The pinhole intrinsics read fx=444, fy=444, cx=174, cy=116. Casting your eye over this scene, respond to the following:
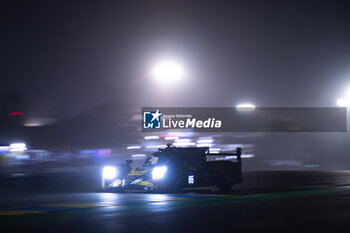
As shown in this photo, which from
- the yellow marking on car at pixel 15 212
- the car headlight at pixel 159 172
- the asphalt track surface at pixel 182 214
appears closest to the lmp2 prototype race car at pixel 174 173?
the car headlight at pixel 159 172

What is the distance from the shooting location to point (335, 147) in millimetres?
49375

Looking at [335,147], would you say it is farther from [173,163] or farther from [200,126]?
[173,163]

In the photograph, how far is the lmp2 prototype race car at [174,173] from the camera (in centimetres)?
1642

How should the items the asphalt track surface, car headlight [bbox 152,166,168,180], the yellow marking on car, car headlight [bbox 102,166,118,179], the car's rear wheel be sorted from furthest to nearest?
car headlight [bbox 102,166,118,179] → the car's rear wheel → car headlight [bbox 152,166,168,180] → the yellow marking on car → the asphalt track surface

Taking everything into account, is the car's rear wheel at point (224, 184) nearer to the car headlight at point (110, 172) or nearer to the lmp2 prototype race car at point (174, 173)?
the lmp2 prototype race car at point (174, 173)

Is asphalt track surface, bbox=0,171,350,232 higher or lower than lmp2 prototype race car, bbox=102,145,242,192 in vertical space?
lower

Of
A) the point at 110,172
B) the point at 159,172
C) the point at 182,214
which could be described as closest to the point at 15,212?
the point at 182,214

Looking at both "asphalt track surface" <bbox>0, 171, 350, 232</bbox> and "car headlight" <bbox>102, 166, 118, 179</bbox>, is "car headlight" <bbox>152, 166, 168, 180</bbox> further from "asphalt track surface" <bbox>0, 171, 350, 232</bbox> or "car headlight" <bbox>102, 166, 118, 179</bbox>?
"car headlight" <bbox>102, 166, 118, 179</bbox>

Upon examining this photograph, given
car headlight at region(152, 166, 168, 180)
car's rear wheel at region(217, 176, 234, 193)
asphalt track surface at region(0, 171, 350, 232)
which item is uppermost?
car headlight at region(152, 166, 168, 180)

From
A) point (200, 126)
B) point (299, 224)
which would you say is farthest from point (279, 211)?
point (200, 126)

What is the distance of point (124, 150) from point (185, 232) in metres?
54.8

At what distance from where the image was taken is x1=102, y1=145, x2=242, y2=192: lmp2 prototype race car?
53.9 feet

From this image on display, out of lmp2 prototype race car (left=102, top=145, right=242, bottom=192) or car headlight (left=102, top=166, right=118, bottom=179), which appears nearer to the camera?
lmp2 prototype race car (left=102, top=145, right=242, bottom=192)

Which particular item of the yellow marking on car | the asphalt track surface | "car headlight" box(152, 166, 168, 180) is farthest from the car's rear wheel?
the yellow marking on car
